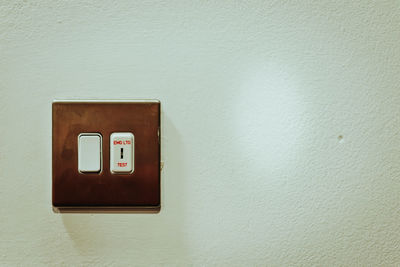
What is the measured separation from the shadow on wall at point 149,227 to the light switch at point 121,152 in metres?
0.04

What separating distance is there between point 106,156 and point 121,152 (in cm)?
2

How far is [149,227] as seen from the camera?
431 millimetres

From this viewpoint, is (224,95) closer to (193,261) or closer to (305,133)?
(305,133)

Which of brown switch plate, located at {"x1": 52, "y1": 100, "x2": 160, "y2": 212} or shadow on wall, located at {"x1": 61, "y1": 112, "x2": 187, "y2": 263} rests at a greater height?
brown switch plate, located at {"x1": 52, "y1": 100, "x2": 160, "y2": 212}

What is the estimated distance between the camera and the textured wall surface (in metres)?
0.42

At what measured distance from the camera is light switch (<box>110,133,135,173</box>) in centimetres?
41

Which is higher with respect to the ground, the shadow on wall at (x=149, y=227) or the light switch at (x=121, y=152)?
the light switch at (x=121, y=152)

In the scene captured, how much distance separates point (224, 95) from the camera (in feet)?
1.41

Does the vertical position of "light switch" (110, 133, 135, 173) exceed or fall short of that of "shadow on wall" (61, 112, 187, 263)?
it exceeds it

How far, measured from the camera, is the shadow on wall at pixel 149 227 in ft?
1.40

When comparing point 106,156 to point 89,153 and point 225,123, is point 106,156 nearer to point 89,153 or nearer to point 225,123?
point 89,153

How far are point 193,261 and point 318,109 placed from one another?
261 millimetres

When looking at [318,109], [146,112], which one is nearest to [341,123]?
[318,109]

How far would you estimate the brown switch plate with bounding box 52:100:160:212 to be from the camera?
1.34 ft
